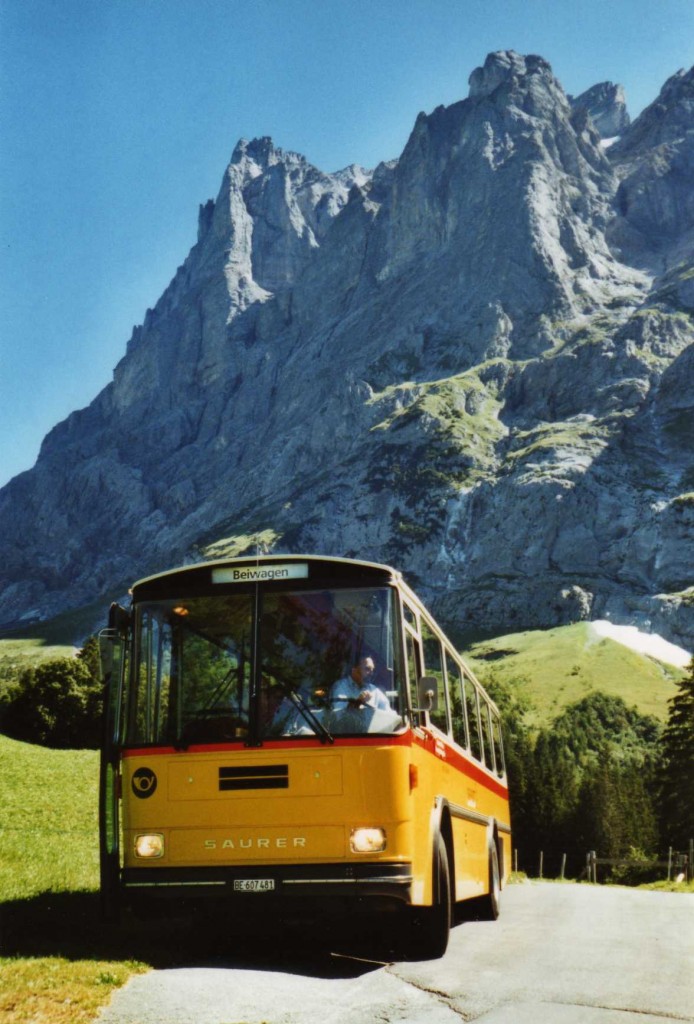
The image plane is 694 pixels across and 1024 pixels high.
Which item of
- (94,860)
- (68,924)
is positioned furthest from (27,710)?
(68,924)

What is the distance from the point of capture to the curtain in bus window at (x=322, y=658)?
1011cm

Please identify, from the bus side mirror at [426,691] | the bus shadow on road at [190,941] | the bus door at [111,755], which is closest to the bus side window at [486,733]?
the bus shadow on road at [190,941]

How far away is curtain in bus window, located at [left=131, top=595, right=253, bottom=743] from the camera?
10312mm

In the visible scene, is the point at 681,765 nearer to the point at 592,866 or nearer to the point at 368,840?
the point at 592,866

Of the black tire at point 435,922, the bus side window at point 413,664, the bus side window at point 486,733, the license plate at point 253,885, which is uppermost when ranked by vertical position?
the bus side window at point 413,664

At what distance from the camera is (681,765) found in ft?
205

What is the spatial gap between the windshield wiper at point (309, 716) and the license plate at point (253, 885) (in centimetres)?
146

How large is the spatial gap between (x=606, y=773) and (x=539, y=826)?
1100 centimetres

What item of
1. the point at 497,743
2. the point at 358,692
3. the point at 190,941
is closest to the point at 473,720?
the point at 497,743

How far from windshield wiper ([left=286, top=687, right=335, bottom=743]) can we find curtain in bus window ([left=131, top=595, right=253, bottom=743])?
19.0 inches

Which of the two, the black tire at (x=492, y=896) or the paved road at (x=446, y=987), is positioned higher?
the paved road at (x=446, y=987)

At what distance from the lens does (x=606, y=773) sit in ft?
341

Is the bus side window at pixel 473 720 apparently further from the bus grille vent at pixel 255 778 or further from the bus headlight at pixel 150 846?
the bus headlight at pixel 150 846

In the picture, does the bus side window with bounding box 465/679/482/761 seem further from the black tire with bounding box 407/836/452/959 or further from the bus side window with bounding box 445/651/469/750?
the black tire with bounding box 407/836/452/959
